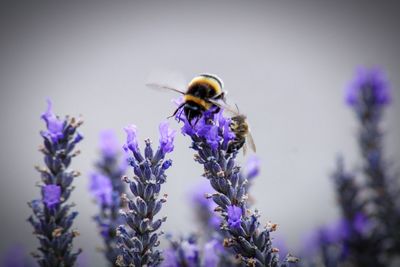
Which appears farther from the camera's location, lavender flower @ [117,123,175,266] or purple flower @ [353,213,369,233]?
purple flower @ [353,213,369,233]

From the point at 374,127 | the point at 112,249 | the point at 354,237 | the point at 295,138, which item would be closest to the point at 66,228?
the point at 112,249

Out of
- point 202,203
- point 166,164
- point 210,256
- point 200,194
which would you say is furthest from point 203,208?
point 166,164

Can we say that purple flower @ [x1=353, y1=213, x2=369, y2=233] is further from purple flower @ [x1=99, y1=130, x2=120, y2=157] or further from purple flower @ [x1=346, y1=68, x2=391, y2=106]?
purple flower @ [x1=99, y1=130, x2=120, y2=157]

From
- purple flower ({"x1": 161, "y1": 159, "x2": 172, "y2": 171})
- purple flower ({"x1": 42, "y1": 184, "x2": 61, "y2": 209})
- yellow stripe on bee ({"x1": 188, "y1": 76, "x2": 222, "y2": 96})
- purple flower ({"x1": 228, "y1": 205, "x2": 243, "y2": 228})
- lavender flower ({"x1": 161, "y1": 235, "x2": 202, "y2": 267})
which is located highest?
yellow stripe on bee ({"x1": 188, "y1": 76, "x2": 222, "y2": 96})

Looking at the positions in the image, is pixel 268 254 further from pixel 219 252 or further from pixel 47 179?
pixel 47 179

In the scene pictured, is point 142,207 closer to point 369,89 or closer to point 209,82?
point 209,82

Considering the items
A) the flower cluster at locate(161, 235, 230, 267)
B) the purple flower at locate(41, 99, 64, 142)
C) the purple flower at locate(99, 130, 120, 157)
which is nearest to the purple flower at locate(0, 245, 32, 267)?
the purple flower at locate(99, 130, 120, 157)
